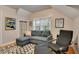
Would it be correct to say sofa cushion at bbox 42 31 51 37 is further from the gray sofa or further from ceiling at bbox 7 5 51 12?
ceiling at bbox 7 5 51 12

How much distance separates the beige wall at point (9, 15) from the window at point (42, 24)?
0.61 feet

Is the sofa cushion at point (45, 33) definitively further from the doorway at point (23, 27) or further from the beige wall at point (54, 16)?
the doorway at point (23, 27)

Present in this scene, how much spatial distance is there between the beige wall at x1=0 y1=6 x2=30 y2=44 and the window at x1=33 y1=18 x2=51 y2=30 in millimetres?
186

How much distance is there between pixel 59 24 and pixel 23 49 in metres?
0.74

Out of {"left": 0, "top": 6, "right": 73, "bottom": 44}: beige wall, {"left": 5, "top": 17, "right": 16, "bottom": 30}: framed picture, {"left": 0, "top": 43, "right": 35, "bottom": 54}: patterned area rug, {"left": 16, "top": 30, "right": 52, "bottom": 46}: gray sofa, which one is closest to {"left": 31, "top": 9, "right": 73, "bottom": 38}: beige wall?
{"left": 0, "top": 6, "right": 73, "bottom": 44}: beige wall

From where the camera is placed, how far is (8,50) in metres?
1.63

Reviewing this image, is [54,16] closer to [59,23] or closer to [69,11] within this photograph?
[59,23]

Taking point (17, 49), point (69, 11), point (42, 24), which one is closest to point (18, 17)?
point (42, 24)

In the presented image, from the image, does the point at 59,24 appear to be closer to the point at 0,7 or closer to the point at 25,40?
the point at 25,40

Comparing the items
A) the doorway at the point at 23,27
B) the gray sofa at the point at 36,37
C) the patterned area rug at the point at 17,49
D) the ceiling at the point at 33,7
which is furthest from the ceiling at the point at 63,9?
the patterned area rug at the point at 17,49
